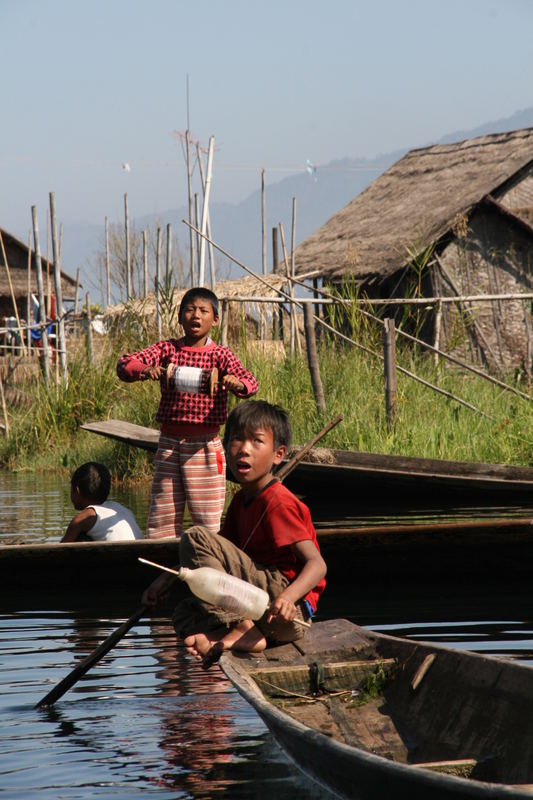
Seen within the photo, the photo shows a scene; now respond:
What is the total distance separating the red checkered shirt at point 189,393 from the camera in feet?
18.7

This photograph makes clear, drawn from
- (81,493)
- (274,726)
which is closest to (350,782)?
(274,726)

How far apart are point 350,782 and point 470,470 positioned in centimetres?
604

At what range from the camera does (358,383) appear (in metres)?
10.8

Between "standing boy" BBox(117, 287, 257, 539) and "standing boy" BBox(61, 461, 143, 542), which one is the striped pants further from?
"standing boy" BBox(61, 461, 143, 542)

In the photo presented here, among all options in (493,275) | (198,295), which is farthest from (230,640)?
(493,275)

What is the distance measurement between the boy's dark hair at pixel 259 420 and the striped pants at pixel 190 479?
1.53m

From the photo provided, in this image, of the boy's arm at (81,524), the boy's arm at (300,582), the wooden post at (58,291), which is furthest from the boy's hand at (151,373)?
the wooden post at (58,291)

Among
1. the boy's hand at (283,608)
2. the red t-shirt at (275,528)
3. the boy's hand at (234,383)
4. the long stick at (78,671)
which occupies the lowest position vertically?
the long stick at (78,671)

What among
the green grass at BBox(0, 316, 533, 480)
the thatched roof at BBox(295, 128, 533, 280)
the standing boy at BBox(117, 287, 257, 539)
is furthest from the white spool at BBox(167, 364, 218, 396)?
the thatched roof at BBox(295, 128, 533, 280)

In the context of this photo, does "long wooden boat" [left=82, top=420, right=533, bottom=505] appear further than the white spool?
Yes

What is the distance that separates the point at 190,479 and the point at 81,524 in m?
0.84

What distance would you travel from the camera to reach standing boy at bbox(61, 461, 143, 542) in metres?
6.19

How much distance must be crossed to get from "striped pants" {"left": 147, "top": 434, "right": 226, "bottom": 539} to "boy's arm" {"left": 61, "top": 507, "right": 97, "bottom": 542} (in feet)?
1.62

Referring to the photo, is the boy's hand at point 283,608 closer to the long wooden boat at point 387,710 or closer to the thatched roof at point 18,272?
the long wooden boat at point 387,710
